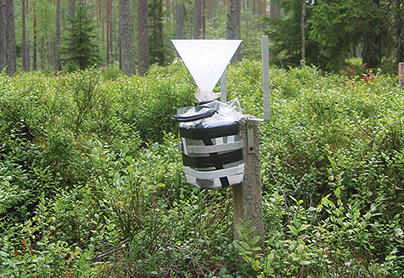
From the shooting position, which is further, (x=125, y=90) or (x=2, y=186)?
(x=125, y=90)

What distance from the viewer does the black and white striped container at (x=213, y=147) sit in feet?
7.80

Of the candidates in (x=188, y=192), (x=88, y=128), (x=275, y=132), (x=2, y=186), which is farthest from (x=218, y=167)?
(x=88, y=128)

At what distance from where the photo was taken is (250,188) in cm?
268

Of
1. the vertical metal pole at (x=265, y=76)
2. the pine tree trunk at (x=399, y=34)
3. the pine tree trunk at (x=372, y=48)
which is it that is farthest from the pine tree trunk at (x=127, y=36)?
the vertical metal pole at (x=265, y=76)

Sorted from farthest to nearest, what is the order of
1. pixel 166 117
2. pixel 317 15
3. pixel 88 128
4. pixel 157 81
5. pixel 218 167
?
pixel 317 15 < pixel 157 81 < pixel 166 117 < pixel 88 128 < pixel 218 167

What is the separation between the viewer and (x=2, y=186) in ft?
10.6

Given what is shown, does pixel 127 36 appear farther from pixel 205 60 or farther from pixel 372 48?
pixel 205 60

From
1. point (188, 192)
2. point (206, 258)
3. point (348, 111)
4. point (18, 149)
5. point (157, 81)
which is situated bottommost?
point (206, 258)

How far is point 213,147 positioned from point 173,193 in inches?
51.9

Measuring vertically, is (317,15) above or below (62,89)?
above

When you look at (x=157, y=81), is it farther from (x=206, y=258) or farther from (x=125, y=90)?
(x=206, y=258)

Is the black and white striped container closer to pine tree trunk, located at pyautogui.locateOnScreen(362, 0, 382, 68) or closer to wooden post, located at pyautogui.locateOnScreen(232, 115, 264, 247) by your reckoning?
wooden post, located at pyautogui.locateOnScreen(232, 115, 264, 247)

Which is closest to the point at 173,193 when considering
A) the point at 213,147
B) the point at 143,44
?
the point at 213,147

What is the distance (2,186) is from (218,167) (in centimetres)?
196
